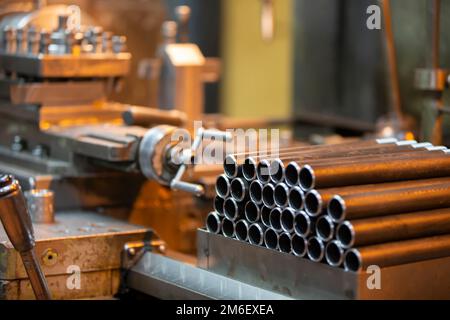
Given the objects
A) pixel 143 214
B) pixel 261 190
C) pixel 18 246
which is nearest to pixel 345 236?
pixel 261 190

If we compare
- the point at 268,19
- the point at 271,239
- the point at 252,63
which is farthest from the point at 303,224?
the point at 252,63

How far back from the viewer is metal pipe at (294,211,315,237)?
6.01 feet

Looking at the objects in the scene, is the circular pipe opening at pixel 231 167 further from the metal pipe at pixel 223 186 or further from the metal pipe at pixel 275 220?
the metal pipe at pixel 275 220

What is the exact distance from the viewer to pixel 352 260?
1770mm

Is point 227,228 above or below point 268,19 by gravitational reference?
below

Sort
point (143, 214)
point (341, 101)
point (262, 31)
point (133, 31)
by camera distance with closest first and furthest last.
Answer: point (143, 214)
point (133, 31)
point (341, 101)
point (262, 31)

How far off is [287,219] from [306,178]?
0.32ft

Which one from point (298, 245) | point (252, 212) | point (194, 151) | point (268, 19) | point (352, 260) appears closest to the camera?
point (352, 260)

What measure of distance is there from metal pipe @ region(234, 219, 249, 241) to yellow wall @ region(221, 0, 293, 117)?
409 cm

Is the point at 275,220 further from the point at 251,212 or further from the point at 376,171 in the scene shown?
the point at 376,171

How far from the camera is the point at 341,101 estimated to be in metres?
4.46
